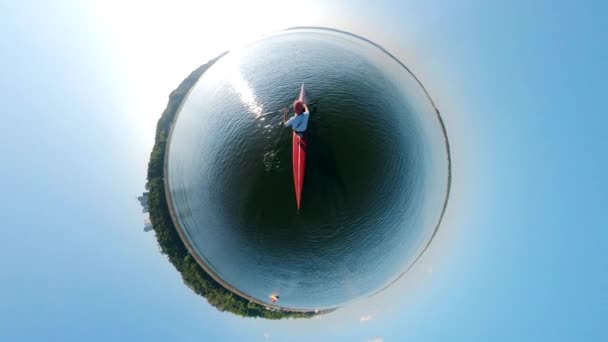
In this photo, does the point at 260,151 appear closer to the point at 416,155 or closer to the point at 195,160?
the point at 195,160

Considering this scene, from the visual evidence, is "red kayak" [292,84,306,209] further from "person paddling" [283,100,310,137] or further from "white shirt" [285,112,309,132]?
"white shirt" [285,112,309,132]

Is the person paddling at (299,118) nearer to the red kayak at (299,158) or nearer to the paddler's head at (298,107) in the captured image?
the paddler's head at (298,107)

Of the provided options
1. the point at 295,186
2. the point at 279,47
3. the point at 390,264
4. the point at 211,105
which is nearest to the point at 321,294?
the point at 390,264

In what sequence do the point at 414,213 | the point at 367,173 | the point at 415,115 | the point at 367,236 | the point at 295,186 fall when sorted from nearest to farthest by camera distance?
1. the point at 295,186
2. the point at 367,173
3. the point at 367,236
4. the point at 414,213
5. the point at 415,115

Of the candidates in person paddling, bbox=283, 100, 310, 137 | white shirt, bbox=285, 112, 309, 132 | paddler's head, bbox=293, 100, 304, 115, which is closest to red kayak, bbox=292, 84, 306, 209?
person paddling, bbox=283, 100, 310, 137

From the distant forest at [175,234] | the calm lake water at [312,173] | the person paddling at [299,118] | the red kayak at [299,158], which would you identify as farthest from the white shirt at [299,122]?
the distant forest at [175,234]

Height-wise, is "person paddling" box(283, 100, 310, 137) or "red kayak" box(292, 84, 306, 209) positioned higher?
"person paddling" box(283, 100, 310, 137)

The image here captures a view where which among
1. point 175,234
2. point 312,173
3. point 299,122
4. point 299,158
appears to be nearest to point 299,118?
point 299,122
